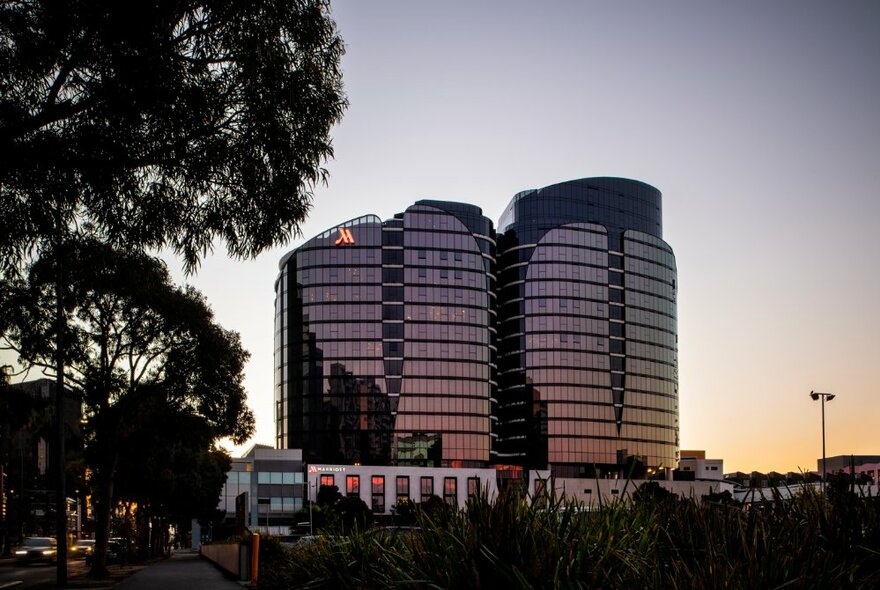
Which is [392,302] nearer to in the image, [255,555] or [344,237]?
[344,237]

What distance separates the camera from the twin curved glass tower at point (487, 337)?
145625mm

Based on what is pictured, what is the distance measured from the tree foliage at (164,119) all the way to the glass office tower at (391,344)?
131991 mm

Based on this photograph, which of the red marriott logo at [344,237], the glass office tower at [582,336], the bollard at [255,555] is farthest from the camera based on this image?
the glass office tower at [582,336]

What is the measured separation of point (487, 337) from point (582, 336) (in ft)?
63.8

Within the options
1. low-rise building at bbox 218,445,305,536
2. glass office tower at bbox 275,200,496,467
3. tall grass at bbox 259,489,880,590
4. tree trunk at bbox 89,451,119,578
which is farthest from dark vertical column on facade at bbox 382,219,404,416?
tall grass at bbox 259,489,880,590

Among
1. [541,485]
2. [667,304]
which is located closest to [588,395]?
[667,304]

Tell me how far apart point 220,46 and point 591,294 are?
154 meters

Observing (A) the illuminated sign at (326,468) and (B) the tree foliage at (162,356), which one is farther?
(A) the illuminated sign at (326,468)

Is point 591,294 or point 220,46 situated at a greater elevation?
point 591,294

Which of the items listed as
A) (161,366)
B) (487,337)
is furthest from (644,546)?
(487,337)

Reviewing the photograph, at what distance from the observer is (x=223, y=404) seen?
30.6 metres

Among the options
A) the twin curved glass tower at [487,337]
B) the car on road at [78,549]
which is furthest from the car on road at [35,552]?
the twin curved glass tower at [487,337]

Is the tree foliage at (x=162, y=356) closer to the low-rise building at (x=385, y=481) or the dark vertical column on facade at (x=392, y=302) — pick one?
the low-rise building at (x=385, y=481)

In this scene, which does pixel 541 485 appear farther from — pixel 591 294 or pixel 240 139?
pixel 591 294
